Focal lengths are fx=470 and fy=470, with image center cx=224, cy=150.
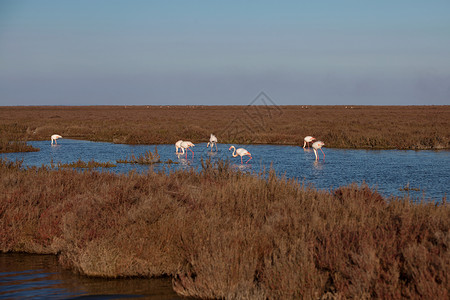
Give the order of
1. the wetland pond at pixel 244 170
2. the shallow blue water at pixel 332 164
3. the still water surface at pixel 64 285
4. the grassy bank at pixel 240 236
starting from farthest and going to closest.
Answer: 1. the shallow blue water at pixel 332 164
2. the wetland pond at pixel 244 170
3. the still water surface at pixel 64 285
4. the grassy bank at pixel 240 236

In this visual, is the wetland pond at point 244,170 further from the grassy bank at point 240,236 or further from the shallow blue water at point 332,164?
A: the grassy bank at point 240,236

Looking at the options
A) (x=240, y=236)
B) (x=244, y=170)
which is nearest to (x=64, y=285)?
(x=240, y=236)

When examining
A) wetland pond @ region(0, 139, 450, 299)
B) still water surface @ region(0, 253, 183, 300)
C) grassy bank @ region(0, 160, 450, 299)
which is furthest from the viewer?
wetland pond @ region(0, 139, 450, 299)

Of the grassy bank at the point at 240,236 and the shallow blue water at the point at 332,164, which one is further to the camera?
the shallow blue water at the point at 332,164

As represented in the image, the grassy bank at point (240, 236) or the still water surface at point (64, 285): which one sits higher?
the grassy bank at point (240, 236)

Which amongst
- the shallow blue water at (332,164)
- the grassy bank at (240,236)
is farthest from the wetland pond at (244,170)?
the grassy bank at (240,236)

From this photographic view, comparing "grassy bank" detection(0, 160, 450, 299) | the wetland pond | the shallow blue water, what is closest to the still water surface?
the wetland pond

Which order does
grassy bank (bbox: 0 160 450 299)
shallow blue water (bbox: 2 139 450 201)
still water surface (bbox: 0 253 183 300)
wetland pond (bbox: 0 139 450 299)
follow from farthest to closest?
shallow blue water (bbox: 2 139 450 201) < wetland pond (bbox: 0 139 450 299) < still water surface (bbox: 0 253 183 300) < grassy bank (bbox: 0 160 450 299)

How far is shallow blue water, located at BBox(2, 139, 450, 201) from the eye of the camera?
49.1ft

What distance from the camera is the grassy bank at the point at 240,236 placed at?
5289 mm

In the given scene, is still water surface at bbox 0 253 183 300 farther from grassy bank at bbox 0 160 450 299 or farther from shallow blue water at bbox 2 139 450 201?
shallow blue water at bbox 2 139 450 201

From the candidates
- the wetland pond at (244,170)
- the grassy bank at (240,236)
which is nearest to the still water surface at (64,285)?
the wetland pond at (244,170)

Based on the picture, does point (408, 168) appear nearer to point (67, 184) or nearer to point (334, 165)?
point (334, 165)

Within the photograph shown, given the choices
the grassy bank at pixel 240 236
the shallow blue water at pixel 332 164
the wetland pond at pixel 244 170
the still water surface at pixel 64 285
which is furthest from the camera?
the shallow blue water at pixel 332 164
